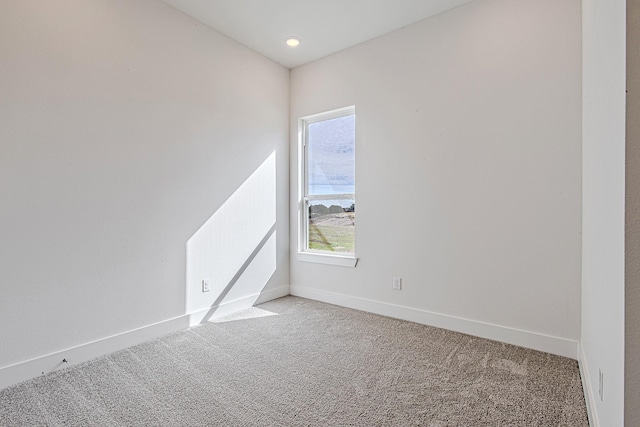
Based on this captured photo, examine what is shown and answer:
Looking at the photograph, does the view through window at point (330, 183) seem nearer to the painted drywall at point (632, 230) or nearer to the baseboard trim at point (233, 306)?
the baseboard trim at point (233, 306)

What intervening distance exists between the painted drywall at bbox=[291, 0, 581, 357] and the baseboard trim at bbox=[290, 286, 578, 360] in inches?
1.3

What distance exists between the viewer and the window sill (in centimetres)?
339

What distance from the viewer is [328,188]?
3.70m

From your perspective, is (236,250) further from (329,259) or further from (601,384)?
(601,384)

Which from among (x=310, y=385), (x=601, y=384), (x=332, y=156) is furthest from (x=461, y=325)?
(x=332, y=156)

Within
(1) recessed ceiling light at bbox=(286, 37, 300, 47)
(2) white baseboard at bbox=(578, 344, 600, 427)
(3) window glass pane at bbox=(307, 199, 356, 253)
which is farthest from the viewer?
(3) window glass pane at bbox=(307, 199, 356, 253)

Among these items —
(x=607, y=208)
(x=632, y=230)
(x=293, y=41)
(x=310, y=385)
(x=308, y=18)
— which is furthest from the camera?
(x=293, y=41)

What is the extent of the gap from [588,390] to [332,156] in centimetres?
285

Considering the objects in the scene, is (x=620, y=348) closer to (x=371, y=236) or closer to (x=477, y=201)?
(x=477, y=201)

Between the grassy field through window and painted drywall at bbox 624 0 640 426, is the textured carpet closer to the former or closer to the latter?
painted drywall at bbox 624 0 640 426

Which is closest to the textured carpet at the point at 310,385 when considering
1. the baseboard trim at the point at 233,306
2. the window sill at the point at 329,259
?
the baseboard trim at the point at 233,306

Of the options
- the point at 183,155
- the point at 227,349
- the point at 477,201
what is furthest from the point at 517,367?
the point at 183,155

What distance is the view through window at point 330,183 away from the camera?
3.51 meters

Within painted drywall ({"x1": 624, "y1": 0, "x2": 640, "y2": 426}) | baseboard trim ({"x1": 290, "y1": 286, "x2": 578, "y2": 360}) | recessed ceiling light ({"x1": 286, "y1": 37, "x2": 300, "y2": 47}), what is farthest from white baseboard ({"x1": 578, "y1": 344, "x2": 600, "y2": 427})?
recessed ceiling light ({"x1": 286, "y1": 37, "x2": 300, "y2": 47})
